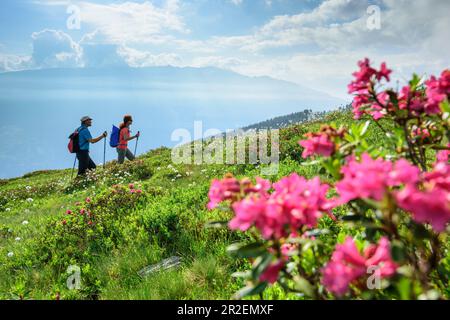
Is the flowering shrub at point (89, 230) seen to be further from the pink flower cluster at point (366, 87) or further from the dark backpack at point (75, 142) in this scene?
the dark backpack at point (75, 142)

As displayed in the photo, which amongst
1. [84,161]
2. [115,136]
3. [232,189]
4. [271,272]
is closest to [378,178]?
[271,272]

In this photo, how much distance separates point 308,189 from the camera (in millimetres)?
2197

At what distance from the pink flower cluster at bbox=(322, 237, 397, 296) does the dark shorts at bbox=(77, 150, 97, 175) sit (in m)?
16.7

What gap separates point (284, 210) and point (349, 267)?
0.44 metres

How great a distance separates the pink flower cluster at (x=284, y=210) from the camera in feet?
6.33

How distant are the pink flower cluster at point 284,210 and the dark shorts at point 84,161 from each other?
53.9 feet

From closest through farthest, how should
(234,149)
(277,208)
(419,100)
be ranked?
(277,208)
(419,100)
(234,149)

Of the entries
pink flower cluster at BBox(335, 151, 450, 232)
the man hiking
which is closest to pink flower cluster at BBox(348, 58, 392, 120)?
pink flower cluster at BBox(335, 151, 450, 232)

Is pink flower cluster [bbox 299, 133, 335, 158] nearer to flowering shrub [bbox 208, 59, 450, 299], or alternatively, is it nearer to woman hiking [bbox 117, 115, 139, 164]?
flowering shrub [bbox 208, 59, 450, 299]

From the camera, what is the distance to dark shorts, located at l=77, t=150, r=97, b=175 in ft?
56.7

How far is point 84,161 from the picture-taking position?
1789cm
